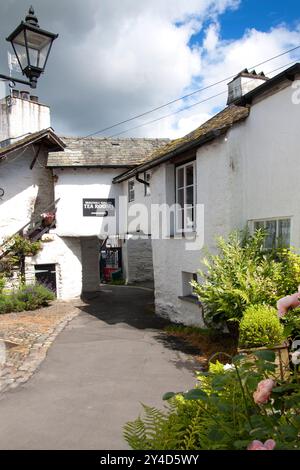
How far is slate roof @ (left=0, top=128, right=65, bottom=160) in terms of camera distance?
1507 centimetres

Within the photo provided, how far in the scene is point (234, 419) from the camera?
6.43ft

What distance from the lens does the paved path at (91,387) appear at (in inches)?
192

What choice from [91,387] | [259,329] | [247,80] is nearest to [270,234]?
[259,329]

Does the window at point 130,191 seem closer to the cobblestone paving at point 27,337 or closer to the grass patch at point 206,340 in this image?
the cobblestone paving at point 27,337

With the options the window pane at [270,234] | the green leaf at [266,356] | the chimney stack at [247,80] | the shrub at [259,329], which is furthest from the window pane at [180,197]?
the green leaf at [266,356]

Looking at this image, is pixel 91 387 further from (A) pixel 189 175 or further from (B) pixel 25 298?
(B) pixel 25 298

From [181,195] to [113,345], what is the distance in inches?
203

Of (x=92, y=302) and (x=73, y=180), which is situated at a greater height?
(x=73, y=180)
